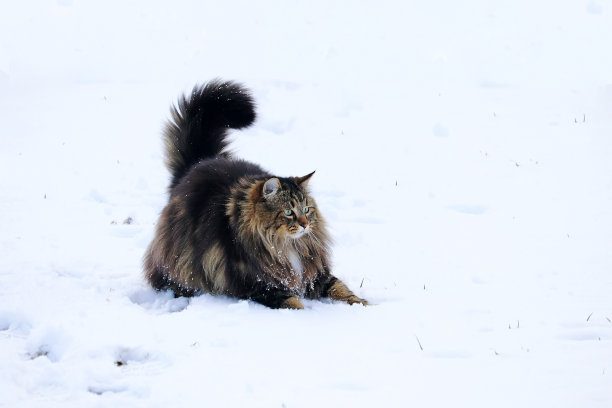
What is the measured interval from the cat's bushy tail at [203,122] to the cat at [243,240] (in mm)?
480

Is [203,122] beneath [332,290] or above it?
above

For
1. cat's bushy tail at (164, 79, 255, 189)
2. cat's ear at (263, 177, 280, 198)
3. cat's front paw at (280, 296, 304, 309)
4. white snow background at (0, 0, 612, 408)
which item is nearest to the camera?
white snow background at (0, 0, 612, 408)

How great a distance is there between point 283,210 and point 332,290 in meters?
0.74

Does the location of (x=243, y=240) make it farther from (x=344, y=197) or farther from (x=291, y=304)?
(x=344, y=197)

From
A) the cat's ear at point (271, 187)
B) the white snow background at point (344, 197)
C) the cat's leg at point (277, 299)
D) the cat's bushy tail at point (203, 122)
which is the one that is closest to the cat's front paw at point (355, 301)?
the white snow background at point (344, 197)

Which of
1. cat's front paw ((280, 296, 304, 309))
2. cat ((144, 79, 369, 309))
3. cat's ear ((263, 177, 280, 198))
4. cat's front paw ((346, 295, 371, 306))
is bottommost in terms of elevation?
cat's front paw ((346, 295, 371, 306))

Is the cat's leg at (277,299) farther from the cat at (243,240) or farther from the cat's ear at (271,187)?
the cat's ear at (271,187)

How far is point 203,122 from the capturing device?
→ 5543 millimetres

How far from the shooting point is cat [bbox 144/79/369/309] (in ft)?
14.7

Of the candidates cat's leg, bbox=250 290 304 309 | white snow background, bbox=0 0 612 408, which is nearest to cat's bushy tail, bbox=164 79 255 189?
white snow background, bbox=0 0 612 408

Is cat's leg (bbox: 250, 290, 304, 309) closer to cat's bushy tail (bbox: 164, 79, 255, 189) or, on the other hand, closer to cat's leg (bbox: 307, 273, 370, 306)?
cat's leg (bbox: 307, 273, 370, 306)

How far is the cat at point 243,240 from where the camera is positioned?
14.7 feet

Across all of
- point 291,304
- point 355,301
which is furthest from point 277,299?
point 355,301

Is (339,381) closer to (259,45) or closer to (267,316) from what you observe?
(267,316)
